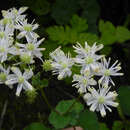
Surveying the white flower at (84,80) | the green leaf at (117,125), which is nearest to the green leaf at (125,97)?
the green leaf at (117,125)

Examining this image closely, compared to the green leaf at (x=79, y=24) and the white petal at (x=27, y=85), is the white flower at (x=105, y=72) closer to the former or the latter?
the white petal at (x=27, y=85)

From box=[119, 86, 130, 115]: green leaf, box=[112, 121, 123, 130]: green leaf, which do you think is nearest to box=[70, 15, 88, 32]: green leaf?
box=[119, 86, 130, 115]: green leaf

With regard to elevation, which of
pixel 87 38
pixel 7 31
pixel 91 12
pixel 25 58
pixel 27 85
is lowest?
pixel 27 85

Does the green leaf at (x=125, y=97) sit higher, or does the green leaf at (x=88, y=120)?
the green leaf at (x=125, y=97)

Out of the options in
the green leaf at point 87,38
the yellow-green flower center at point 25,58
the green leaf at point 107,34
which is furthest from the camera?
the green leaf at point 107,34

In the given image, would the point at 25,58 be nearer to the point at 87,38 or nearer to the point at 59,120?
the point at 59,120

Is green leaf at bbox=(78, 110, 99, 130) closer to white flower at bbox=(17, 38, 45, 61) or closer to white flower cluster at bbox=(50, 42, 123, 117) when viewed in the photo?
white flower cluster at bbox=(50, 42, 123, 117)

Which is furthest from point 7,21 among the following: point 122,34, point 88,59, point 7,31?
point 122,34
